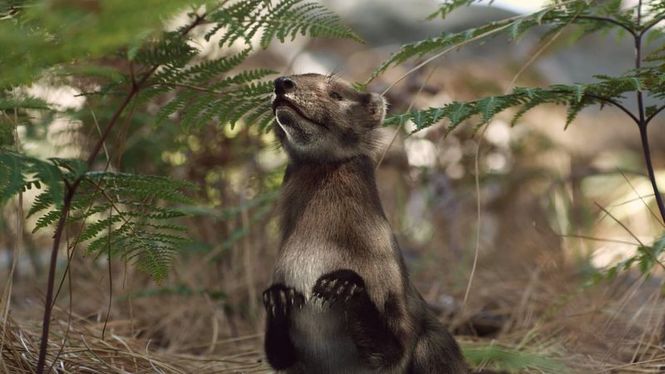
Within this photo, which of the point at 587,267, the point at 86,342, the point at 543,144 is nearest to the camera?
the point at 86,342

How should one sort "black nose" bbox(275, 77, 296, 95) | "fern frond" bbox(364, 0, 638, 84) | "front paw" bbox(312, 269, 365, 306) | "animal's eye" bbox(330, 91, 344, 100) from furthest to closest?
"animal's eye" bbox(330, 91, 344, 100) < "fern frond" bbox(364, 0, 638, 84) < "black nose" bbox(275, 77, 296, 95) < "front paw" bbox(312, 269, 365, 306)

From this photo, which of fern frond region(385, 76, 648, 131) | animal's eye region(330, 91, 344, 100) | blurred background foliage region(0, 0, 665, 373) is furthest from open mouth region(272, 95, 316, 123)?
fern frond region(385, 76, 648, 131)

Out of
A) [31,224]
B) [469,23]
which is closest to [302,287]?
[31,224]

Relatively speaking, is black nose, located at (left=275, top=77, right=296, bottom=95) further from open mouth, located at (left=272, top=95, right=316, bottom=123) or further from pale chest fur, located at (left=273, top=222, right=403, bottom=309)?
pale chest fur, located at (left=273, top=222, right=403, bottom=309)

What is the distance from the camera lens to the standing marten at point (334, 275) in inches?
124

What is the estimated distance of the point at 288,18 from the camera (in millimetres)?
3336

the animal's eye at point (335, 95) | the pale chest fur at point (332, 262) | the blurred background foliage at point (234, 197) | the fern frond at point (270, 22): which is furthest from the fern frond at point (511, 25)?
the pale chest fur at point (332, 262)

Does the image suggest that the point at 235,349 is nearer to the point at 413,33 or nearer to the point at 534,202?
the point at 534,202

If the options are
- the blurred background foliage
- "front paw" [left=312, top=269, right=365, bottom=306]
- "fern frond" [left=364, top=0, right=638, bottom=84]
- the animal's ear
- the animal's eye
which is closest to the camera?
the blurred background foliage

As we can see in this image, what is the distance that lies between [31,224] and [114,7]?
6549mm

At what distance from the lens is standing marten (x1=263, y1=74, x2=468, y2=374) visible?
316 centimetres

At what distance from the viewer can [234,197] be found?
638cm

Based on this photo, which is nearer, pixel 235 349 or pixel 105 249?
pixel 105 249

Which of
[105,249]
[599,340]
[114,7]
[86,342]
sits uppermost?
[114,7]
